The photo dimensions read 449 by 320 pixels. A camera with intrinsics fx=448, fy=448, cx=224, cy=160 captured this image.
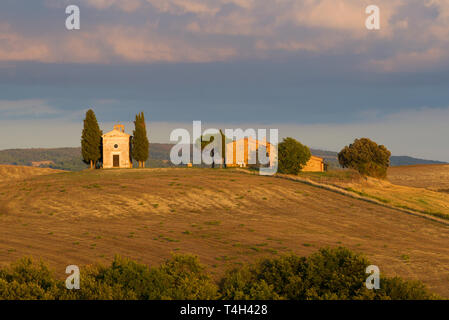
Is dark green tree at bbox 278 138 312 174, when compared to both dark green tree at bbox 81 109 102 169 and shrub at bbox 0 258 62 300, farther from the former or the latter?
shrub at bbox 0 258 62 300

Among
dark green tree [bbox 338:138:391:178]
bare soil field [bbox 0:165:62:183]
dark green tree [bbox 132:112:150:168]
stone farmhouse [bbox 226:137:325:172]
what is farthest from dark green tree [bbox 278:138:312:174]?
bare soil field [bbox 0:165:62:183]

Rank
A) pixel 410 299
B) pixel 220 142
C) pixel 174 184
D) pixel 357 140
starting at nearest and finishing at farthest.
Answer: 1. pixel 410 299
2. pixel 174 184
3. pixel 220 142
4. pixel 357 140

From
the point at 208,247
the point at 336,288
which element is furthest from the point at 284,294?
the point at 208,247

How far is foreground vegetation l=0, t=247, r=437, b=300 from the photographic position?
16.9 meters

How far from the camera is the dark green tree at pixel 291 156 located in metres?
84.2

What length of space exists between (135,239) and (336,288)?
18.1m

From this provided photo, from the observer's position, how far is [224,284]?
1891 cm

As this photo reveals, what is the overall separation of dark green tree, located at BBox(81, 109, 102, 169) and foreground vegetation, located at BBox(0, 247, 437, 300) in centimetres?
7895

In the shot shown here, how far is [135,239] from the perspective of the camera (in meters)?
32.7

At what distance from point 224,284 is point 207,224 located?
2078 centimetres

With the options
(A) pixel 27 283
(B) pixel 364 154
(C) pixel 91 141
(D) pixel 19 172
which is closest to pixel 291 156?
(C) pixel 91 141

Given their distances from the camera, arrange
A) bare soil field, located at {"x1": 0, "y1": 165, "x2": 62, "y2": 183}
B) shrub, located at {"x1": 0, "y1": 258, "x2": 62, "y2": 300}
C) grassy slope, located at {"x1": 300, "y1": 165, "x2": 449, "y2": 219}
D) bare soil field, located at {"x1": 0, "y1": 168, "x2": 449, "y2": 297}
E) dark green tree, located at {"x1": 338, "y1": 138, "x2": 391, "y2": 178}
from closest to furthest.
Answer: shrub, located at {"x1": 0, "y1": 258, "x2": 62, "y2": 300} → bare soil field, located at {"x1": 0, "y1": 168, "x2": 449, "y2": 297} → grassy slope, located at {"x1": 300, "y1": 165, "x2": 449, "y2": 219} → bare soil field, located at {"x1": 0, "y1": 165, "x2": 62, "y2": 183} → dark green tree, located at {"x1": 338, "y1": 138, "x2": 391, "y2": 178}

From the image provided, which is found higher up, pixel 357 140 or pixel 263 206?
pixel 357 140
